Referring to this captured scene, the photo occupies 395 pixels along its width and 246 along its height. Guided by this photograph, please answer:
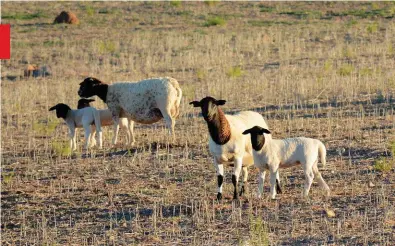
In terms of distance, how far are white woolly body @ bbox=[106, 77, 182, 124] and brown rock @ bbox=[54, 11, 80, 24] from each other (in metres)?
24.1

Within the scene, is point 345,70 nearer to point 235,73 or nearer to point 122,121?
point 235,73

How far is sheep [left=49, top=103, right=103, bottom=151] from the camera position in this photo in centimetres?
1923

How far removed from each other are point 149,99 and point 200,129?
1872mm

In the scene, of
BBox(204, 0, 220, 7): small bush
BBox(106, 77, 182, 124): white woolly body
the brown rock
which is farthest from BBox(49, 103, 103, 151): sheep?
BBox(204, 0, 220, 7): small bush

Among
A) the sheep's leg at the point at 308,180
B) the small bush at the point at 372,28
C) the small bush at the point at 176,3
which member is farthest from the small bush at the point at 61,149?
the small bush at the point at 176,3

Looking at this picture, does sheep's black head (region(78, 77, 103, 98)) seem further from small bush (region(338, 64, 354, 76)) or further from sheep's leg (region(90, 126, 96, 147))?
small bush (region(338, 64, 354, 76))

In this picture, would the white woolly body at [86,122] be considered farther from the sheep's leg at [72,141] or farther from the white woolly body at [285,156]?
the white woolly body at [285,156]

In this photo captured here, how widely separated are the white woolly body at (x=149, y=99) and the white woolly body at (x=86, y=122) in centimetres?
48

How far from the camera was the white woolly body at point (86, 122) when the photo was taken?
63.1ft

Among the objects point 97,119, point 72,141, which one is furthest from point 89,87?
A: point 72,141

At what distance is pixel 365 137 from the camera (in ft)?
60.1

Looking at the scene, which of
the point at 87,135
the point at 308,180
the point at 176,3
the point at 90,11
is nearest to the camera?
the point at 308,180

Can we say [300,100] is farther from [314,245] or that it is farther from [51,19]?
[51,19]

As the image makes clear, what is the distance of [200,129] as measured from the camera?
20.4 meters
